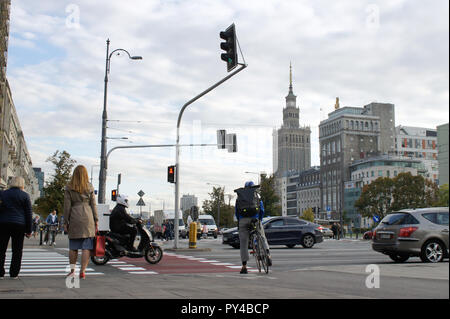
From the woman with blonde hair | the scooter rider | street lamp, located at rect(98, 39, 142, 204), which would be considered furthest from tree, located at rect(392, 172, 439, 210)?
the woman with blonde hair

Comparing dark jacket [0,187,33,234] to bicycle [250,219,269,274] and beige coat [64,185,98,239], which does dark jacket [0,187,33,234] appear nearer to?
beige coat [64,185,98,239]

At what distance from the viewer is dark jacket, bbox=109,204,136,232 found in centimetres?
1352

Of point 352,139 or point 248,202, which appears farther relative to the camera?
point 352,139

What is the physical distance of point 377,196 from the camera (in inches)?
3578

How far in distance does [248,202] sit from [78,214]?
11.2 ft

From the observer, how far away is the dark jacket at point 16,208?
975 cm

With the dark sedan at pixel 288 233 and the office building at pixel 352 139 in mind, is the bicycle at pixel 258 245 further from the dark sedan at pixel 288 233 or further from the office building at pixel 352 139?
the office building at pixel 352 139

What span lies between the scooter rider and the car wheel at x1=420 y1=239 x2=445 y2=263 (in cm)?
738

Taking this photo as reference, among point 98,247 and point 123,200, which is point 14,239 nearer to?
point 98,247

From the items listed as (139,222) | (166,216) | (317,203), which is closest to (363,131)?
(317,203)

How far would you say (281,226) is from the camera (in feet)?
82.7

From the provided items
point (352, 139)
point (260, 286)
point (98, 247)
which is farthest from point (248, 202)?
point (352, 139)

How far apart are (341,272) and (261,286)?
329 centimetres
